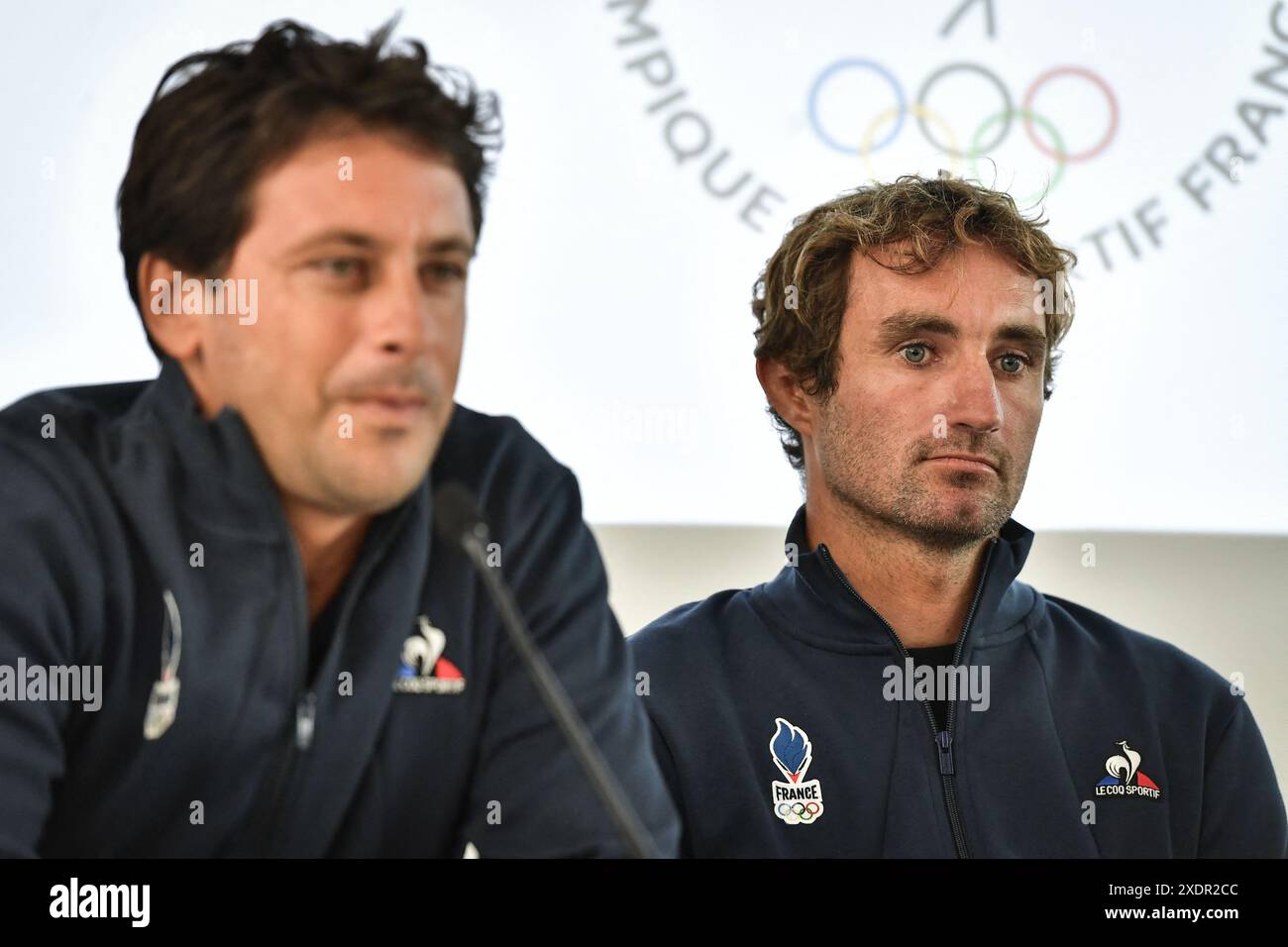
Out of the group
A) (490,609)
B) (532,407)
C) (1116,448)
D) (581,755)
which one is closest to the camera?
(581,755)

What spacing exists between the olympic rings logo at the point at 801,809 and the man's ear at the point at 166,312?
36.3 inches

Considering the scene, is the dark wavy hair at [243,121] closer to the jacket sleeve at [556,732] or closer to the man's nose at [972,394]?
the jacket sleeve at [556,732]

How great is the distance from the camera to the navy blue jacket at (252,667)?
174 cm

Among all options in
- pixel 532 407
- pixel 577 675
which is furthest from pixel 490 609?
pixel 532 407

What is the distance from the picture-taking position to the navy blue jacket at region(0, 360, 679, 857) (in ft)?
5.70

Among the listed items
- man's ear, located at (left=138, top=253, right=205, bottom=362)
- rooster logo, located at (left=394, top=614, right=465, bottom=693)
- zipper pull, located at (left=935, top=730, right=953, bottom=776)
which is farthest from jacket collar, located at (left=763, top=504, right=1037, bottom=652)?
man's ear, located at (left=138, top=253, right=205, bottom=362)

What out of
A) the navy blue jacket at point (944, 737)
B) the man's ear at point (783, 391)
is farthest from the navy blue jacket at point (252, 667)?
the man's ear at point (783, 391)

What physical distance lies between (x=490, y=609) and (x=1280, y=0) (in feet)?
4.69

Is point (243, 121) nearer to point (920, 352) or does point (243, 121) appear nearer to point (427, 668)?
point (427, 668)

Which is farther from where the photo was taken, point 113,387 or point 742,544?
point 742,544

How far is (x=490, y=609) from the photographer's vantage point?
1838 mm

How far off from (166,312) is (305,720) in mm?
514

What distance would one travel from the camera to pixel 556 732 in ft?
5.95
